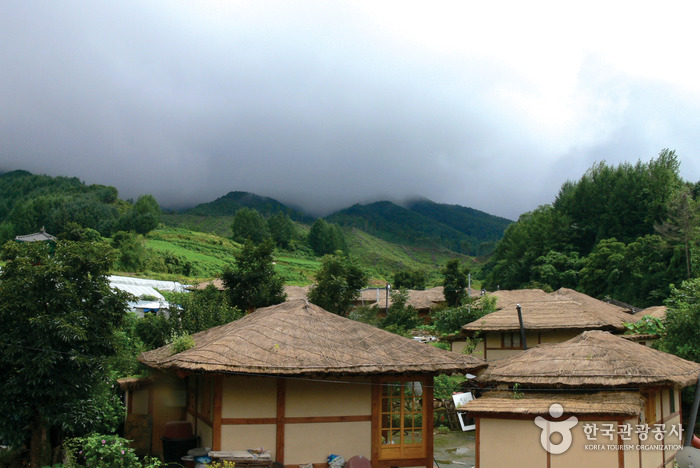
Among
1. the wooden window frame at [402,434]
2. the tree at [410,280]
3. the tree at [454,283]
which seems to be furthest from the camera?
the tree at [410,280]

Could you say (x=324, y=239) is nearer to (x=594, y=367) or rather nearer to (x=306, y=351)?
(x=594, y=367)

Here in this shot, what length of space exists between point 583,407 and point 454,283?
102ft

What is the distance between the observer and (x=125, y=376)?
16.7m

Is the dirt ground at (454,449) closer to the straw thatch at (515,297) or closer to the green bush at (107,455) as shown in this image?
the green bush at (107,455)

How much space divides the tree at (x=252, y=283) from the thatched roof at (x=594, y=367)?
11982 millimetres

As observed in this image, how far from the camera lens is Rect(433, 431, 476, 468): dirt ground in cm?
1544

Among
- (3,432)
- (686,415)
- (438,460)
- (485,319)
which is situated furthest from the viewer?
(485,319)

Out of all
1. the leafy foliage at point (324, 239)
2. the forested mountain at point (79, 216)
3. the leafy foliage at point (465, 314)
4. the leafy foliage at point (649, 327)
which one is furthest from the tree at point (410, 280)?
the leafy foliage at point (649, 327)

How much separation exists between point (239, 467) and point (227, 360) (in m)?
2.10

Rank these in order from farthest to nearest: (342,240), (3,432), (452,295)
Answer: (342,240) → (452,295) → (3,432)

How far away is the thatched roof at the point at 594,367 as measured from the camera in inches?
504

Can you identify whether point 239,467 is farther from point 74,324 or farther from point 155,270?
point 155,270

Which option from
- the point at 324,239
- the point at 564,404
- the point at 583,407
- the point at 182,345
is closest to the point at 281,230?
the point at 324,239

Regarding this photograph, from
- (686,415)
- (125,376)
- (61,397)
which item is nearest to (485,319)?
(686,415)
